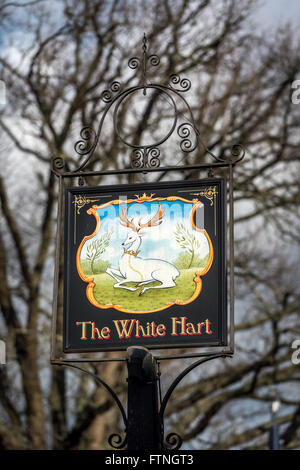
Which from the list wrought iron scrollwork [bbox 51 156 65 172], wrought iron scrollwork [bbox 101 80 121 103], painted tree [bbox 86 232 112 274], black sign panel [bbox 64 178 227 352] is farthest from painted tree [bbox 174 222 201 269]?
wrought iron scrollwork [bbox 101 80 121 103]

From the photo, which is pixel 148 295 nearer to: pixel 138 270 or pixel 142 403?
pixel 138 270

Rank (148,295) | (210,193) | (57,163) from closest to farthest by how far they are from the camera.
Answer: (148,295)
(210,193)
(57,163)

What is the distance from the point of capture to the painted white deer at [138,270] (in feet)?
22.7

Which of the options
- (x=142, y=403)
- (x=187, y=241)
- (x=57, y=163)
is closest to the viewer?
(x=142, y=403)

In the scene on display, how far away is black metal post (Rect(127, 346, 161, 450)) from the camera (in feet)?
21.4

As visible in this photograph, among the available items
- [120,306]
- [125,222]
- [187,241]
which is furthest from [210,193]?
[120,306]

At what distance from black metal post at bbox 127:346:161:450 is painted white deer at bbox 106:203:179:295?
0.61 m

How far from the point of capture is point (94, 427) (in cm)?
1725

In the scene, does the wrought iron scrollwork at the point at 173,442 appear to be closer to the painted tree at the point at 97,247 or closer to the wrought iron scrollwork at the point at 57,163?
the painted tree at the point at 97,247

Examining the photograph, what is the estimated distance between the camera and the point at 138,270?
697 centimetres

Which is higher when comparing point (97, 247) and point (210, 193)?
point (210, 193)

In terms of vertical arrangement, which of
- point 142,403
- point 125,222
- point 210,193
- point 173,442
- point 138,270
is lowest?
point 173,442

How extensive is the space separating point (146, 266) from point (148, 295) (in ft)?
0.74

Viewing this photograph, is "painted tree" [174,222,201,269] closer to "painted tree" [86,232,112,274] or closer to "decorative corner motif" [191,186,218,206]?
"decorative corner motif" [191,186,218,206]
